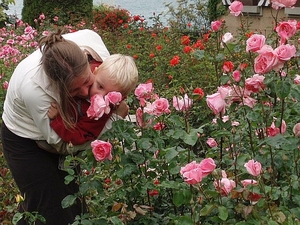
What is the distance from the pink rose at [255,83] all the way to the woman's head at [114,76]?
568 mm

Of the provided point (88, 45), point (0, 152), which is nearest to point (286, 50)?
point (88, 45)

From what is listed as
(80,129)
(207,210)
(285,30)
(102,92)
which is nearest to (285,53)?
(285,30)

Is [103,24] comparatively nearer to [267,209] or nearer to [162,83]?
[162,83]

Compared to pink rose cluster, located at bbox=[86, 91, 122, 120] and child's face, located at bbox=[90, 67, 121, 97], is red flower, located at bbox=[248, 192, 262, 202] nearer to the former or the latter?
pink rose cluster, located at bbox=[86, 91, 122, 120]

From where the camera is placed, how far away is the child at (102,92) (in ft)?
9.01

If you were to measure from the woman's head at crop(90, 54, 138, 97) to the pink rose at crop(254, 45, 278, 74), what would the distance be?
0.70m

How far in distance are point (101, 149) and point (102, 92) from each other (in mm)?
395

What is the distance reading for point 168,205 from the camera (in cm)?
284

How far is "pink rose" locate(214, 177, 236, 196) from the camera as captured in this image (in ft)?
7.16

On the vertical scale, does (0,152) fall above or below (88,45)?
below

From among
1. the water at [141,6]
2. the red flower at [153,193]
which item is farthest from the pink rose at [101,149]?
the water at [141,6]

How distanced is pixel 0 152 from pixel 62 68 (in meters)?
1.94

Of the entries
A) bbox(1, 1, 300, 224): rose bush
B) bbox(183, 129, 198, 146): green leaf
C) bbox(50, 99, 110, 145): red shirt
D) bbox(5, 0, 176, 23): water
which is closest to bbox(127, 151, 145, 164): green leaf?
bbox(1, 1, 300, 224): rose bush

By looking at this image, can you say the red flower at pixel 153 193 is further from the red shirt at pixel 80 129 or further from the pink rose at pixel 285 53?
the pink rose at pixel 285 53
